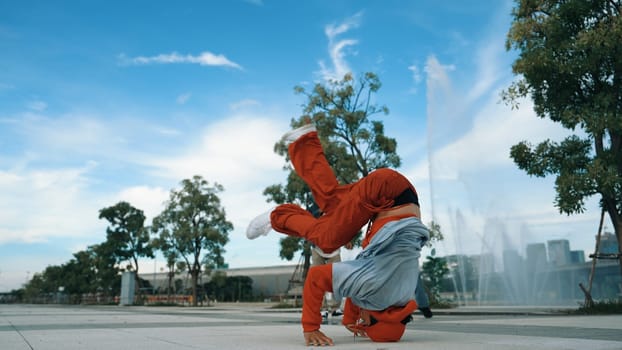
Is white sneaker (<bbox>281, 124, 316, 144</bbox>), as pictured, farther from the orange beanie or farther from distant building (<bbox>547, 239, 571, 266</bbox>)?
distant building (<bbox>547, 239, 571, 266</bbox>)

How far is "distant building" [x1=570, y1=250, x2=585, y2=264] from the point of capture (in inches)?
861

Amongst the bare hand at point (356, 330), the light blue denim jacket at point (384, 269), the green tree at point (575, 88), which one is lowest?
the bare hand at point (356, 330)

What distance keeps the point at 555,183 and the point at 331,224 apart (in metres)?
9.71

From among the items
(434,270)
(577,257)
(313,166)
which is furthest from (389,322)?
(434,270)

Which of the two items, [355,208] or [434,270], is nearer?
[355,208]

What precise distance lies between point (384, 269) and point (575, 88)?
11.3 m

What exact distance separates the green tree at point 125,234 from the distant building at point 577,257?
2833 cm

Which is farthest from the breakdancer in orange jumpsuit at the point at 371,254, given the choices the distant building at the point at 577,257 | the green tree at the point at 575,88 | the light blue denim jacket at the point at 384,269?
the distant building at the point at 577,257

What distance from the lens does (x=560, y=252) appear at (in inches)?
827

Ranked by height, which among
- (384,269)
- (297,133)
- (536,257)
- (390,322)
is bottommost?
(390,322)

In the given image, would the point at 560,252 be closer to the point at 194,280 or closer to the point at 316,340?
the point at 316,340

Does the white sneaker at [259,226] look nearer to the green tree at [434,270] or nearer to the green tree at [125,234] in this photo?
the green tree at [434,270]

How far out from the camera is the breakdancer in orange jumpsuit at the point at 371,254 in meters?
4.43

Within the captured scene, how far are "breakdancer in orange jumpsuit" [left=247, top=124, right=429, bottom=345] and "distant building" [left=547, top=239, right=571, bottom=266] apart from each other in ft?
58.8
